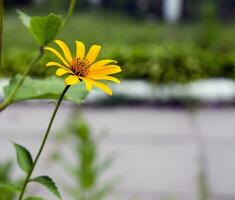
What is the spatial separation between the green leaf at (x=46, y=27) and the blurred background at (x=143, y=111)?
2.80ft

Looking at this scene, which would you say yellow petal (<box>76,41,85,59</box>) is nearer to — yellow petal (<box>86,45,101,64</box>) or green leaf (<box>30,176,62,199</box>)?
yellow petal (<box>86,45,101,64</box>)

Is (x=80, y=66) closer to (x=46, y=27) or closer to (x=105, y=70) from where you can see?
(x=105, y=70)

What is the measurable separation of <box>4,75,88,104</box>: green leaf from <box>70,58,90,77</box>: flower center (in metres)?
0.20

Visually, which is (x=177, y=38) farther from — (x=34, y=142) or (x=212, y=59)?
(x=34, y=142)

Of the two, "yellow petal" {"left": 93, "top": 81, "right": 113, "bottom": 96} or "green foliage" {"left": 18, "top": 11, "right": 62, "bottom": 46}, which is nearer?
"yellow petal" {"left": 93, "top": 81, "right": 113, "bottom": 96}

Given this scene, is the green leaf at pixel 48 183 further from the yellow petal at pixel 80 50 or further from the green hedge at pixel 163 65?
the green hedge at pixel 163 65

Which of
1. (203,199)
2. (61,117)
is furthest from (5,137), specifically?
(203,199)

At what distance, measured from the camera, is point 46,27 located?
115cm

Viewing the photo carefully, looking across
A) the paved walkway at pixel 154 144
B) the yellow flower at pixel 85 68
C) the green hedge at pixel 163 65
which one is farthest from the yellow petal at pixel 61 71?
the green hedge at pixel 163 65

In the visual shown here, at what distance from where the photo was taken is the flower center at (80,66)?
3.07 ft

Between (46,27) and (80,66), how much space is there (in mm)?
219

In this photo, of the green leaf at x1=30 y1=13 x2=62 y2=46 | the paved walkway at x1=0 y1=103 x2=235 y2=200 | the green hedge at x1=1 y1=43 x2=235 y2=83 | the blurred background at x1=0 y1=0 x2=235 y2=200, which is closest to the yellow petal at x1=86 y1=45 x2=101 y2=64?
the green leaf at x1=30 y1=13 x2=62 y2=46

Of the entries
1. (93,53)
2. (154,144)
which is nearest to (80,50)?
(93,53)

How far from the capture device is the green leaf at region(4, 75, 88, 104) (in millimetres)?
1197
